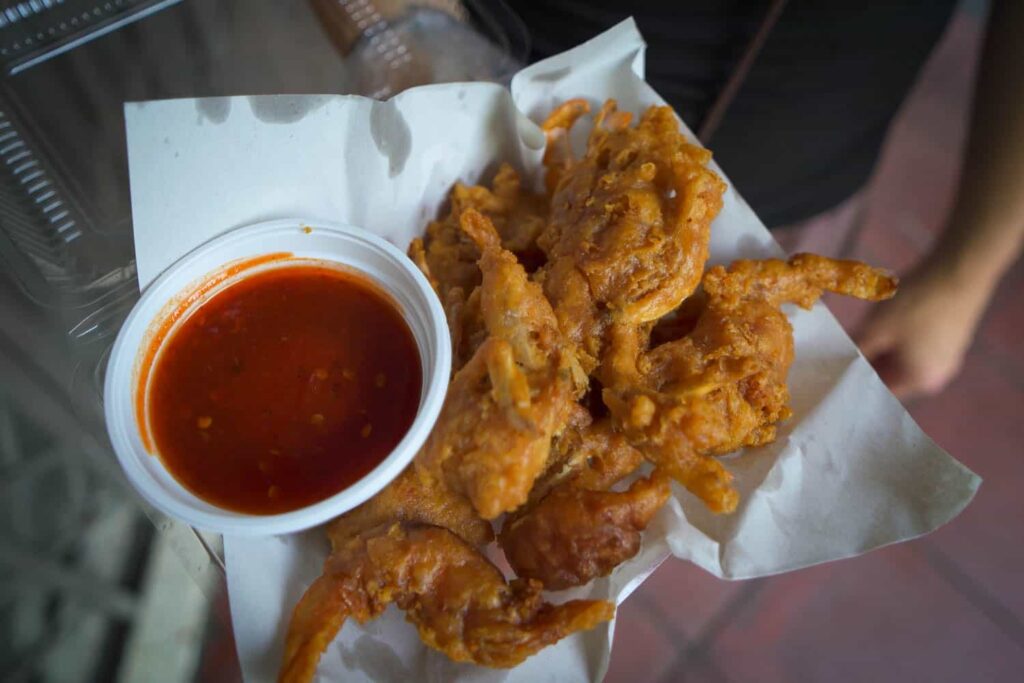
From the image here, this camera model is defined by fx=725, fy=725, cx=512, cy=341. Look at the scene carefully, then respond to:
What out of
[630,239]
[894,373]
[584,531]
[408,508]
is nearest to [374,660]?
[408,508]

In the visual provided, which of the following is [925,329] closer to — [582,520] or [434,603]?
[582,520]

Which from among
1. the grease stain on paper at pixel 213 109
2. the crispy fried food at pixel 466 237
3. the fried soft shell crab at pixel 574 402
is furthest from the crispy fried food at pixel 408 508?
the grease stain on paper at pixel 213 109

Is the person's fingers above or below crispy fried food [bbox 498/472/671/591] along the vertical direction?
below

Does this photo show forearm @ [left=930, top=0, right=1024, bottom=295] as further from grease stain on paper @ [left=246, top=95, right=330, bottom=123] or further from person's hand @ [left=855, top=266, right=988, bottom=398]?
grease stain on paper @ [left=246, top=95, right=330, bottom=123]

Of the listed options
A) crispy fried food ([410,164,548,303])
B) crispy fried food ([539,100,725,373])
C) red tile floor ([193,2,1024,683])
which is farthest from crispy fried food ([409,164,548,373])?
red tile floor ([193,2,1024,683])

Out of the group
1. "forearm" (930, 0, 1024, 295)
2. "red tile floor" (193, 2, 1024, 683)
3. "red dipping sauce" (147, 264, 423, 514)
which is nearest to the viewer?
"red dipping sauce" (147, 264, 423, 514)
